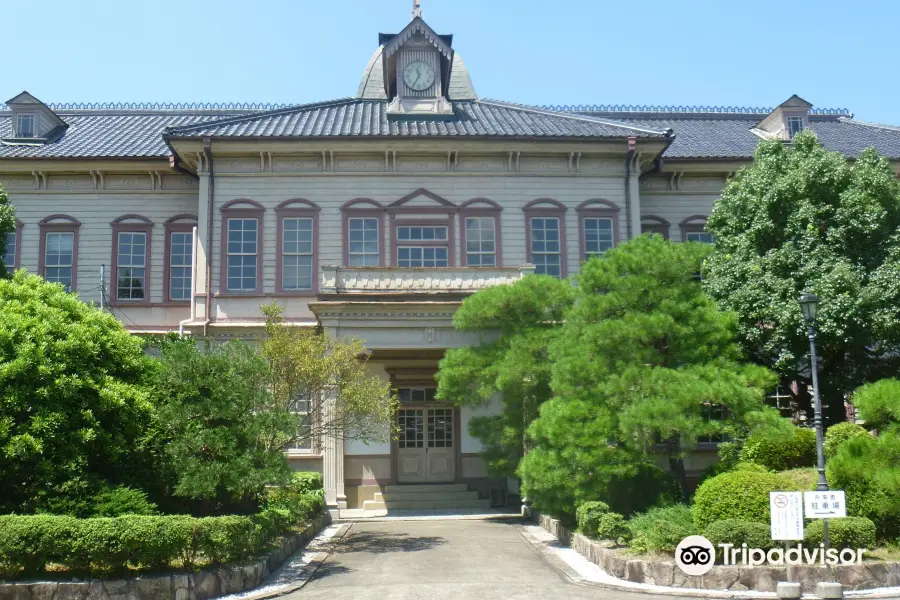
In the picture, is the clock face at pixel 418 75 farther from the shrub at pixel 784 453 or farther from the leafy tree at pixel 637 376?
the shrub at pixel 784 453

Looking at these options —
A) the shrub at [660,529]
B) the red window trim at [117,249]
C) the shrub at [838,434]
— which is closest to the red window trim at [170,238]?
the red window trim at [117,249]

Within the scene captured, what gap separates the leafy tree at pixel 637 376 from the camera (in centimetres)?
1329

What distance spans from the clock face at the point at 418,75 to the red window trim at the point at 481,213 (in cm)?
419

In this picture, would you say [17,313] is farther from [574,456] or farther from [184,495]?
[574,456]

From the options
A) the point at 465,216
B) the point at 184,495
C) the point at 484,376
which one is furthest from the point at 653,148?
the point at 184,495

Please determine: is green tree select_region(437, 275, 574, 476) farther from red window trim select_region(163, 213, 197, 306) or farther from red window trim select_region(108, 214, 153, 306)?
red window trim select_region(108, 214, 153, 306)

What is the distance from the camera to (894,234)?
16.8 metres

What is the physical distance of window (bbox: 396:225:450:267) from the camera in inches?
860

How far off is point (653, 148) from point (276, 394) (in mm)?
12324

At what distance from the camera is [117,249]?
2250 centimetres

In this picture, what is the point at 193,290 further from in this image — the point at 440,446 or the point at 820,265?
the point at 820,265

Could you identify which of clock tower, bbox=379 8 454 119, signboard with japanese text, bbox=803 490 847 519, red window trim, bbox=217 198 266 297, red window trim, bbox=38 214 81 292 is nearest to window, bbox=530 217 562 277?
clock tower, bbox=379 8 454 119

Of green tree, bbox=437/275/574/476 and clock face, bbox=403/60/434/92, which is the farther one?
clock face, bbox=403/60/434/92

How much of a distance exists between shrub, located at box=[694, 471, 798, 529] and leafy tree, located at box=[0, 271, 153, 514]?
831 cm
